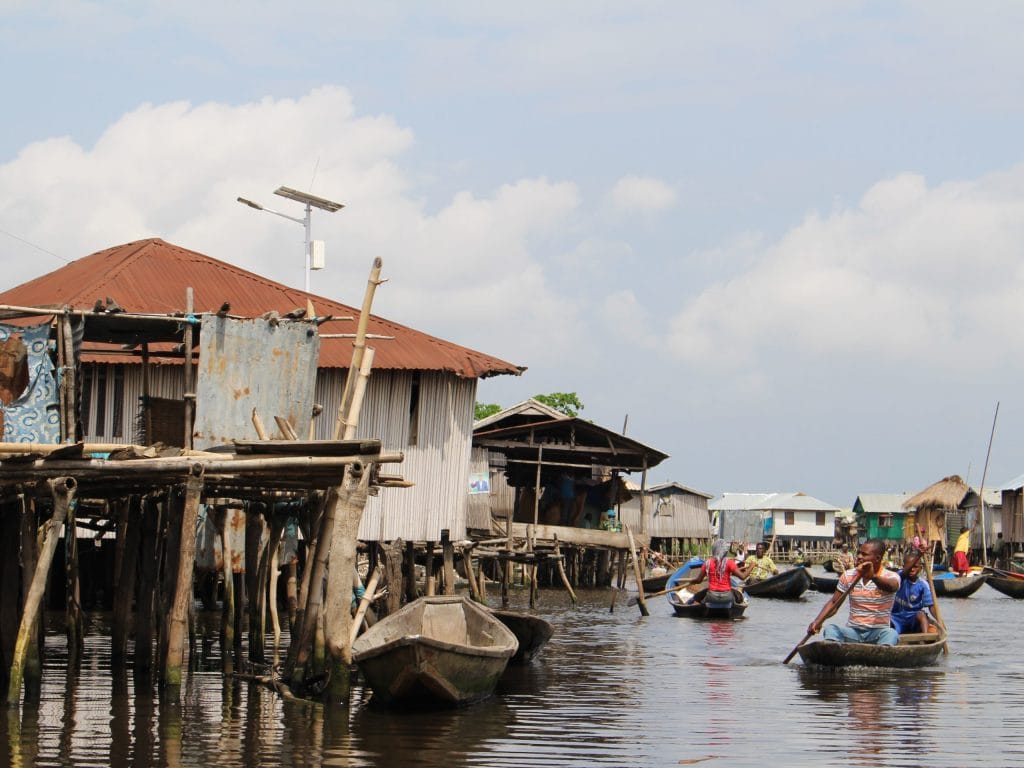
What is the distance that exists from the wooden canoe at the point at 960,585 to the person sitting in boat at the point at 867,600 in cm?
2469

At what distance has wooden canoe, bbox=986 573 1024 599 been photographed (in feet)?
128

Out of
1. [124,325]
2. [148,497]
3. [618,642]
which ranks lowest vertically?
[618,642]

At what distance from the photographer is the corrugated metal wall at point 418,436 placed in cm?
1916

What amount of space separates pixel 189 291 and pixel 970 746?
27.4 ft

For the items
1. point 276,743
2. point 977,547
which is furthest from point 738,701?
point 977,547

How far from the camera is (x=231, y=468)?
11.5 meters

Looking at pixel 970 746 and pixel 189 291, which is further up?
pixel 189 291

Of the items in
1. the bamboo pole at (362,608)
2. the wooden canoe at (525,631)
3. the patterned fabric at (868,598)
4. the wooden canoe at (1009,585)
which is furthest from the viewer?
the wooden canoe at (1009,585)

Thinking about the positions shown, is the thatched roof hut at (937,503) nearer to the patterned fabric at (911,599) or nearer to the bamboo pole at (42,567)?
the patterned fabric at (911,599)

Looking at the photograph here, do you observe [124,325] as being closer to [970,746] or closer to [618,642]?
[970,746]

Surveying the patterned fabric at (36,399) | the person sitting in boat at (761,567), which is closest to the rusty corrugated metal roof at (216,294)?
the patterned fabric at (36,399)

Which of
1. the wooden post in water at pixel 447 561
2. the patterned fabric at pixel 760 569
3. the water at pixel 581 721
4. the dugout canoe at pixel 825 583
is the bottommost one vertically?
the water at pixel 581 721

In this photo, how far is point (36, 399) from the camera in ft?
42.6

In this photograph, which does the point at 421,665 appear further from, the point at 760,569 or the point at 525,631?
the point at 760,569
